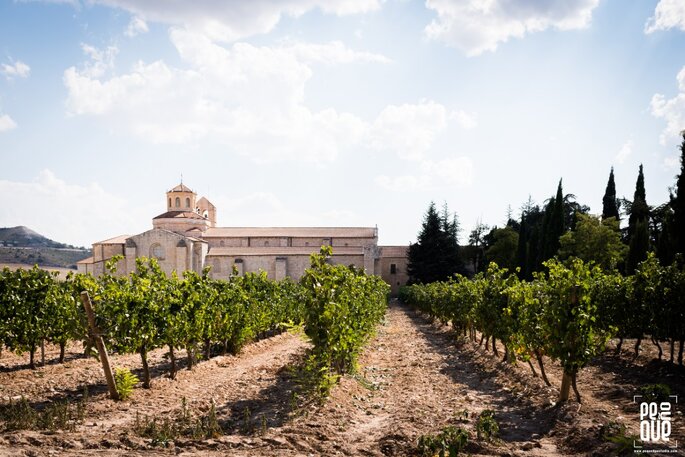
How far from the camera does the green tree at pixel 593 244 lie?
33312 millimetres

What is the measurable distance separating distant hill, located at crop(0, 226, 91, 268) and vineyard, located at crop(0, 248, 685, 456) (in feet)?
217

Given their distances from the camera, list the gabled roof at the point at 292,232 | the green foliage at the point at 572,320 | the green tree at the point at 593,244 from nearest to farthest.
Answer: the green foliage at the point at 572,320
the green tree at the point at 593,244
the gabled roof at the point at 292,232

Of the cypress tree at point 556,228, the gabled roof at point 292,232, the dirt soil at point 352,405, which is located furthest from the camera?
the gabled roof at point 292,232

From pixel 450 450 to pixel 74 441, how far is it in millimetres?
4726

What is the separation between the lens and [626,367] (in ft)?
38.5

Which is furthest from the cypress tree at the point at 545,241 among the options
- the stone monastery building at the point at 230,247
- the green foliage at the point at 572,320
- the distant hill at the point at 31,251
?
the distant hill at the point at 31,251

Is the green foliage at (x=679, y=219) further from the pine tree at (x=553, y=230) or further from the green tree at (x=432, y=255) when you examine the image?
the green tree at (x=432, y=255)

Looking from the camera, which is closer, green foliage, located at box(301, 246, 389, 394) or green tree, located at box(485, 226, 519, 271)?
green foliage, located at box(301, 246, 389, 394)

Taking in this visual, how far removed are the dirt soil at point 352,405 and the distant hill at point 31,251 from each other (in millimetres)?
68149

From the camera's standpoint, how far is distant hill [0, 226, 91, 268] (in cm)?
8381

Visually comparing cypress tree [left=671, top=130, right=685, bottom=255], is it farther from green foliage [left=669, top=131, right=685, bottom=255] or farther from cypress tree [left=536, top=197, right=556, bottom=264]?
cypress tree [left=536, top=197, right=556, bottom=264]

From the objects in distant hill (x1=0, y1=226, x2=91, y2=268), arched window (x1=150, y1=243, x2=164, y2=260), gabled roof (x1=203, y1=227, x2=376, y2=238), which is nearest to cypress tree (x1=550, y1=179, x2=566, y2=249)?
gabled roof (x1=203, y1=227, x2=376, y2=238)

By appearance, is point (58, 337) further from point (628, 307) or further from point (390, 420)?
point (628, 307)

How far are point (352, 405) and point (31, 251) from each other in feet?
338
